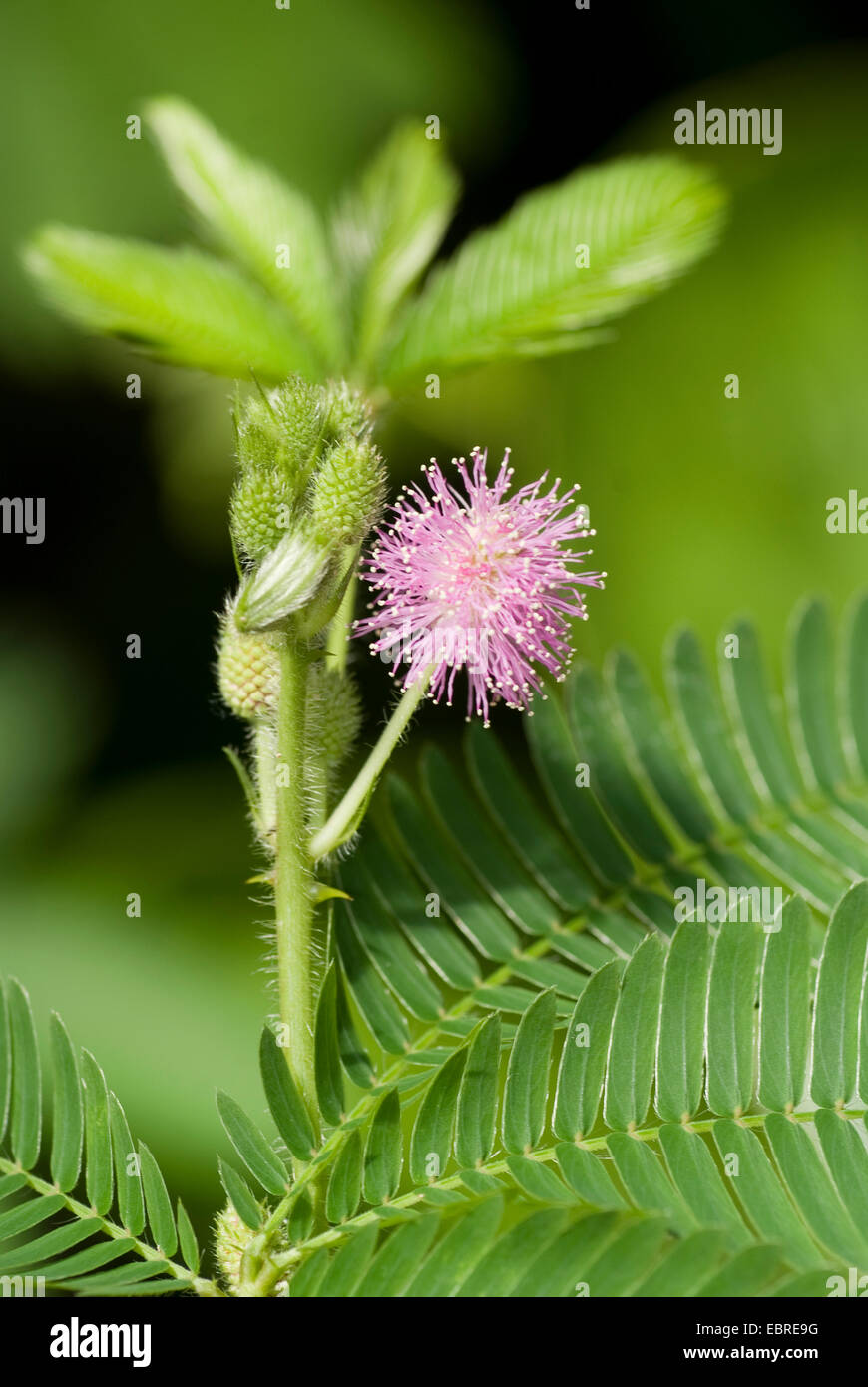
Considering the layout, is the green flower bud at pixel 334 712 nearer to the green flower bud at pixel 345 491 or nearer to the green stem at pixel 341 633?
the green stem at pixel 341 633

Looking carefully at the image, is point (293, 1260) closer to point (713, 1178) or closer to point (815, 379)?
point (713, 1178)

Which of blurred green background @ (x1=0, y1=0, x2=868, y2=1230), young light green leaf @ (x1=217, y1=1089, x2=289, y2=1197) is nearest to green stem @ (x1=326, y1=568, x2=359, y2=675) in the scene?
young light green leaf @ (x1=217, y1=1089, x2=289, y2=1197)

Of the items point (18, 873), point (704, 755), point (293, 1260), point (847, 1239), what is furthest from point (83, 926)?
point (847, 1239)

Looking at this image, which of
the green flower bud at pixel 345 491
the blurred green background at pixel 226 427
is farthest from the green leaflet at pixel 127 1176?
the blurred green background at pixel 226 427

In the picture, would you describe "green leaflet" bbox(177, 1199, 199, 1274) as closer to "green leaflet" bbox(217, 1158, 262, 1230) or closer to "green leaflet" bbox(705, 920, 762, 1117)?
"green leaflet" bbox(217, 1158, 262, 1230)

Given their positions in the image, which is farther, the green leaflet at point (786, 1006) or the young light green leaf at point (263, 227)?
the young light green leaf at point (263, 227)

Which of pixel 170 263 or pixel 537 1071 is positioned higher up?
pixel 170 263
